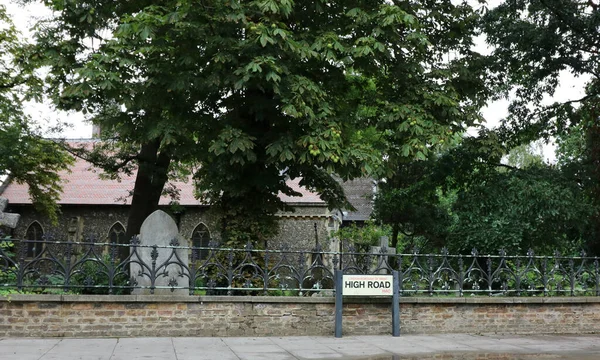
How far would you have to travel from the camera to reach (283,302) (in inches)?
387

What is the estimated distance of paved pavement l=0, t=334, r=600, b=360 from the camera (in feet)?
25.0

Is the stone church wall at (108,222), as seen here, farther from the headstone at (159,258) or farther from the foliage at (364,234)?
the headstone at (159,258)

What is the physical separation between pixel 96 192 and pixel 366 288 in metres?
22.5

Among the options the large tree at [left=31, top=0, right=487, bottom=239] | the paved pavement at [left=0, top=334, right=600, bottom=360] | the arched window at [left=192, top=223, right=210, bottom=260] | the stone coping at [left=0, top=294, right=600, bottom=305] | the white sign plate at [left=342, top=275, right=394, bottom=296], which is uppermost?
the large tree at [left=31, top=0, right=487, bottom=239]

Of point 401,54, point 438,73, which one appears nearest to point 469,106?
point 438,73

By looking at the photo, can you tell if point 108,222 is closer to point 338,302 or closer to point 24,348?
point 338,302

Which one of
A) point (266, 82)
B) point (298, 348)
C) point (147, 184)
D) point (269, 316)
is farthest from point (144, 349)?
point (147, 184)

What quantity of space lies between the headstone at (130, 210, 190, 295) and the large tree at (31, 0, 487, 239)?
6.48 ft

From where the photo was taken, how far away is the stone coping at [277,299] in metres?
8.68

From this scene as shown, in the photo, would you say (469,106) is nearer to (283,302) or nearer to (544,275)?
(544,275)

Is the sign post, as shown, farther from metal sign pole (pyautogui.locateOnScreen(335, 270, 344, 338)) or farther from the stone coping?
the stone coping

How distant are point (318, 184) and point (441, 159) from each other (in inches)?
178

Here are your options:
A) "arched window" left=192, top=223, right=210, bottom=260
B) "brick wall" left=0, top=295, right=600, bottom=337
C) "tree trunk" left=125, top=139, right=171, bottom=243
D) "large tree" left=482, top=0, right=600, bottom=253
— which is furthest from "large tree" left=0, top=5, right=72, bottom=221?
"large tree" left=482, top=0, right=600, bottom=253

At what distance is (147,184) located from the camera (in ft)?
62.7
